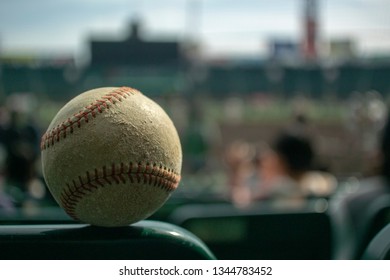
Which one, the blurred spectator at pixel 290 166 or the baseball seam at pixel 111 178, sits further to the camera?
the blurred spectator at pixel 290 166

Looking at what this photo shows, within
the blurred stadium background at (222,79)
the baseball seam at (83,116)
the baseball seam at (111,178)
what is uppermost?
the baseball seam at (83,116)

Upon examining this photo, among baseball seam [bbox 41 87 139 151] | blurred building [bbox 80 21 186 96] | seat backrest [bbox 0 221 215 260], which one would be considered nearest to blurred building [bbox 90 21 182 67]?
blurred building [bbox 80 21 186 96]

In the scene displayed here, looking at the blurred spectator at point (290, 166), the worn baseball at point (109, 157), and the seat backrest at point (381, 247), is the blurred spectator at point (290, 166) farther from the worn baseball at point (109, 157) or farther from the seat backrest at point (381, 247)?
the worn baseball at point (109, 157)

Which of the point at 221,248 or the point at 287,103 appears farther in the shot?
the point at 287,103

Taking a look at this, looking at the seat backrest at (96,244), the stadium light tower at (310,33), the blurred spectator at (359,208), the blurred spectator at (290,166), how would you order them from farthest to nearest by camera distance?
the stadium light tower at (310,33) < the blurred spectator at (290,166) < the blurred spectator at (359,208) < the seat backrest at (96,244)

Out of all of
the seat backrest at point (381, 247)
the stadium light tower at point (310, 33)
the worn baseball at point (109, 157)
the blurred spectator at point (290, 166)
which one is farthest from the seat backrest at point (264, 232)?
the stadium light tower at point (310, 33)

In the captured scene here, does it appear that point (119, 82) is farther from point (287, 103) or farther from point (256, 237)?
point (256, 237)

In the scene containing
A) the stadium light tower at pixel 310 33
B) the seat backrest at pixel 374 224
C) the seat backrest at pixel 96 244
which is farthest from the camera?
the stadium light tower at pixel 310 33
